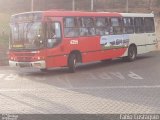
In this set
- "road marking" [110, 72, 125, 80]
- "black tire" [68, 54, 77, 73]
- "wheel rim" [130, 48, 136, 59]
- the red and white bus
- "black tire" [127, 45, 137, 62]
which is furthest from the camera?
"wheel rim" [130, 48, 136, 59]

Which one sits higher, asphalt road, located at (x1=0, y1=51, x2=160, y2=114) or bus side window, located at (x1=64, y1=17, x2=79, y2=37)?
bus side window, located at (x1=64, y1=17, x2=79, y2=37)

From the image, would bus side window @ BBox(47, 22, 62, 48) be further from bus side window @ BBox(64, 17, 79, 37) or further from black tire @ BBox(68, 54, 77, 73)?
black tire @ BBox(68, 54, 77, 73)

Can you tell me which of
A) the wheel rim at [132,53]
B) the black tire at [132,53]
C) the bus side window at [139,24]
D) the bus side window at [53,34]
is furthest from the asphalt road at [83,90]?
the bus side window at [139,24]

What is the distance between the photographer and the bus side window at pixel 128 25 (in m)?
26.0

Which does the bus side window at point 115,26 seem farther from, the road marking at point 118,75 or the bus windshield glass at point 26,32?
the bus windshield glass at point 26,32

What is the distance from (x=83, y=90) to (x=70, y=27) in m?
6.69

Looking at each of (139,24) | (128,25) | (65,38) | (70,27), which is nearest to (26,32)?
(65,38)

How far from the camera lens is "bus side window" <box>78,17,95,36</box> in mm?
22233

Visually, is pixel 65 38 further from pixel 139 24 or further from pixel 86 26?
pixel 139 24

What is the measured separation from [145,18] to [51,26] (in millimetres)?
9433

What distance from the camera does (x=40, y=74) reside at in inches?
821

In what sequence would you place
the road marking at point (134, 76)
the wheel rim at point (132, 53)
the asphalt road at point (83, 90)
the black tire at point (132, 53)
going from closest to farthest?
the asphalt road at point (83, 90) → the road marking at point (134, 76) → the black tire at point (132, 53) → the wheel rim at point (132, 53)

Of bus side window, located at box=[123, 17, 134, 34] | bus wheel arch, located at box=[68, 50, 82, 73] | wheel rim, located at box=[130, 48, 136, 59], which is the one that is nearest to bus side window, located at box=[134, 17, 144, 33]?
bus side window, located at box=[123, 17, 134, 34]

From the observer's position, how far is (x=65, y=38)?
20.9 meters
